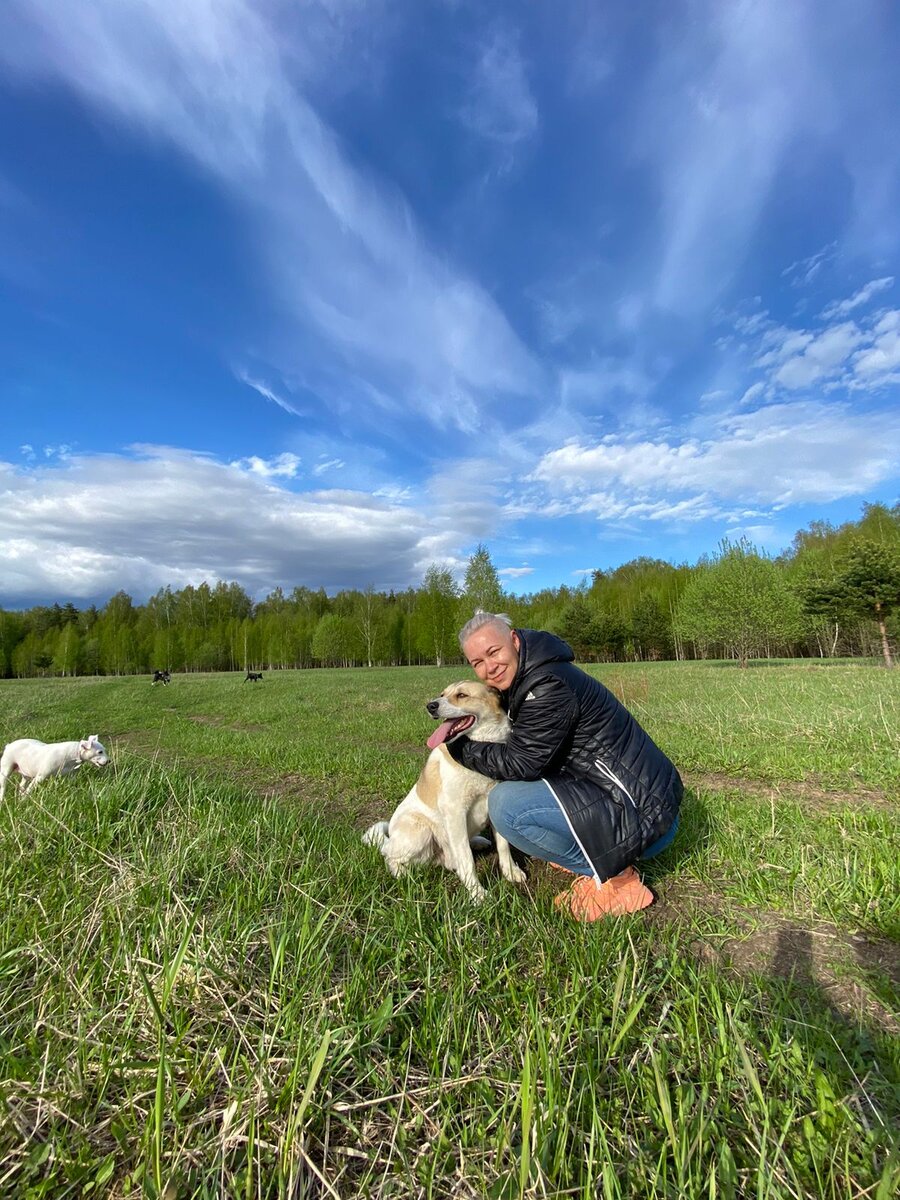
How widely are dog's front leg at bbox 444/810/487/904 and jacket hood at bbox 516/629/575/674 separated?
122cm

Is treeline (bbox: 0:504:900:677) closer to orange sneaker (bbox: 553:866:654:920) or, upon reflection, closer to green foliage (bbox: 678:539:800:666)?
green foliage (bbox: 678:539:800:666)

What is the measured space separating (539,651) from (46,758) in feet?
20.9

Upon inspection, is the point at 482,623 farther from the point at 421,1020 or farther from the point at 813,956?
the point at 813,956

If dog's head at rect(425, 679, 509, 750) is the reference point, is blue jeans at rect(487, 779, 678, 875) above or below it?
below

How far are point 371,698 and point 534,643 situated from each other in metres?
16.5

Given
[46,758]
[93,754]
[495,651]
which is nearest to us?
[495,651]

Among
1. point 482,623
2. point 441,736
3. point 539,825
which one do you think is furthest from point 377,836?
point 482,623

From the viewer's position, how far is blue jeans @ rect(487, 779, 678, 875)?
3215mm

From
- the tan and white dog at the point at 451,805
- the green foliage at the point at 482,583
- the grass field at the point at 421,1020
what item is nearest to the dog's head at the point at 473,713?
the tan and white dog at the point at 451,805

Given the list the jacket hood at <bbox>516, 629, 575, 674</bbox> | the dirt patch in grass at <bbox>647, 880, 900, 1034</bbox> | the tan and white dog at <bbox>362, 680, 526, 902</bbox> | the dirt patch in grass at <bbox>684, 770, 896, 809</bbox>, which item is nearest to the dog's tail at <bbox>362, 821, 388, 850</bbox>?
the tan and white dog at <bbox>362, 680, 526, 902</bbox>

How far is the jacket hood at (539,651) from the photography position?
3385mm

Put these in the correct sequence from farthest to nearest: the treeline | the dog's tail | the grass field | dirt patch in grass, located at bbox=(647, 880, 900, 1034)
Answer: the treeline, the dog's tail, dirt patch in grass, located at bbox=(647, 880, 900, 1034), the grass field

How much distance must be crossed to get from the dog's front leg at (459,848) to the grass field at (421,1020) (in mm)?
A: 127

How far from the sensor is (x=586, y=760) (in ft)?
10.9
